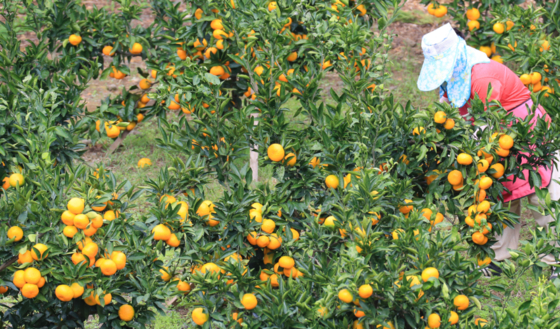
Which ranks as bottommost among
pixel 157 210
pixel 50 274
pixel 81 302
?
pixel 81 302

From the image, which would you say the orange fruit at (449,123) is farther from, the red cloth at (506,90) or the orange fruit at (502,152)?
the red cloth at (506,90)

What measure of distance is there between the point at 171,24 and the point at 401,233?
2415 millimetres

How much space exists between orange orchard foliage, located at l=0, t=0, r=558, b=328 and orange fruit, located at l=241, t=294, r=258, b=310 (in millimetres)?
13

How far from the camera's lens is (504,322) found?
→ 6.34 feet

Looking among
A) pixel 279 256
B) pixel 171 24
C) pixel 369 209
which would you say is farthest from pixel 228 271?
pixel 171 24

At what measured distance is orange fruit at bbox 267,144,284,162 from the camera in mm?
2430

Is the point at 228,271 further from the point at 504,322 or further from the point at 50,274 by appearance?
the point at 504,322

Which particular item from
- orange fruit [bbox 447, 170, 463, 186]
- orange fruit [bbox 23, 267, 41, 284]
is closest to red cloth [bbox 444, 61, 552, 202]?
orange fruit [bbox 447, 170, 463, 186]

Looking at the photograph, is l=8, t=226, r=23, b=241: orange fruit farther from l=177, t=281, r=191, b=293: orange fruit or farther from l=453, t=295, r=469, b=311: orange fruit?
l=453, t=295, r=469, b=311: orange fruit

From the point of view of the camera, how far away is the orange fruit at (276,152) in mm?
2430

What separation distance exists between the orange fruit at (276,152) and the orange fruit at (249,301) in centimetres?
60

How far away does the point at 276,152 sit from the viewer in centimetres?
243

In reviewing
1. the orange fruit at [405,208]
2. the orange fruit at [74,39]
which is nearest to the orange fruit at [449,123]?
the orange fruit at [405,208]

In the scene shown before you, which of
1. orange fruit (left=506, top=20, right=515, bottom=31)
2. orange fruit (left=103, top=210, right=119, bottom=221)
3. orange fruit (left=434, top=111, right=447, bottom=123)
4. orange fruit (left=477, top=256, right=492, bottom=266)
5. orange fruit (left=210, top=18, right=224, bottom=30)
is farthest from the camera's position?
orange fruit (left=506, top=20, right=515, bottom=31)
